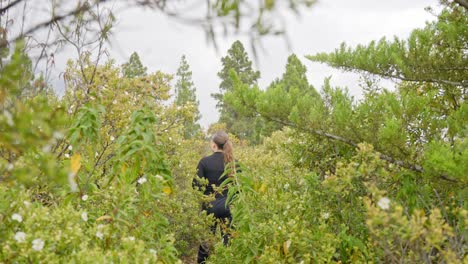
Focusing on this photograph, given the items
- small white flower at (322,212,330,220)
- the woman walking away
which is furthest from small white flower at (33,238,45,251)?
the woman walking away

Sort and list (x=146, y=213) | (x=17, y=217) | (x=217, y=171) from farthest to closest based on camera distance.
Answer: (x=217, y=171), (x=146, y=213), (x=17, y=217)

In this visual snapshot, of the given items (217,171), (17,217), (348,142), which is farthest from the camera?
(217,171)

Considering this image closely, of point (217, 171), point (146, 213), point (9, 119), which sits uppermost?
point (217, 171)

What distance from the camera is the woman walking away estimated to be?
228 inches

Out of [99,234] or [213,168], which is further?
[213,168]

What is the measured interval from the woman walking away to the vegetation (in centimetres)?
35

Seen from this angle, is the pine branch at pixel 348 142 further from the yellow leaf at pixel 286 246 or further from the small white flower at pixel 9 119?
the small white flower at pixel 9 119

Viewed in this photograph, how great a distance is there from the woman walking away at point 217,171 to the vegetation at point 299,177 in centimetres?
35

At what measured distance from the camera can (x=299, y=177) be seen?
15.7 ft

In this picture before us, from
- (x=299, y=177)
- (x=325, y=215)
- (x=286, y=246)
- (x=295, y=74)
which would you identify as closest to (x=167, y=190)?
(x=286, y=246)

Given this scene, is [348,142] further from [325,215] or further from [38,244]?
[38,244]

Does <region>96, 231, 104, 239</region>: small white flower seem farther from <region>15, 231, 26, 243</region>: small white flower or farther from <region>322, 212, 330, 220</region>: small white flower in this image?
<region>322, 212, 330, 220</region>: small white flower

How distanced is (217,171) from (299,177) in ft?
4.97

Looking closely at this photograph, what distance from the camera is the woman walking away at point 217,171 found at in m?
5.80
